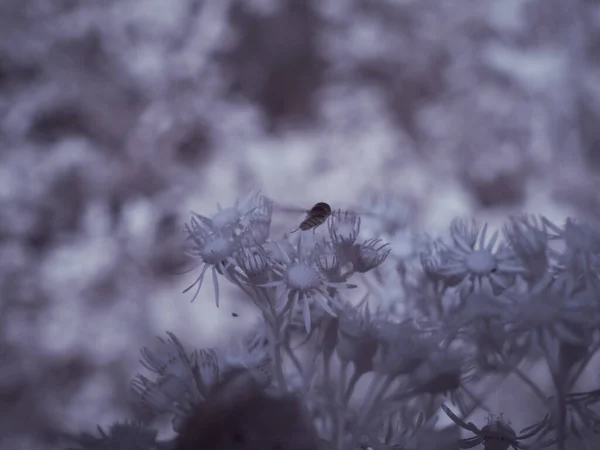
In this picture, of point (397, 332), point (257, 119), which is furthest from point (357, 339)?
point (257, 119)

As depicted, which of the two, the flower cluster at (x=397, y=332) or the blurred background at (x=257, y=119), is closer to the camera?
the flower cluster at (x=397, y=332)

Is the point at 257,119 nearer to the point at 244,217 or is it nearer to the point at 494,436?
the point at 244,217

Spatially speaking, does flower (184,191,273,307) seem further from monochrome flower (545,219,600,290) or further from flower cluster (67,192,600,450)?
monochrome flower (545,219,600,290)

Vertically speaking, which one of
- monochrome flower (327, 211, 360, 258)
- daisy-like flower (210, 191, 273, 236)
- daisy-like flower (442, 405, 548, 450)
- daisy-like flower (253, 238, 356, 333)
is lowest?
daisy-like flower (442, 405, 548, 450)

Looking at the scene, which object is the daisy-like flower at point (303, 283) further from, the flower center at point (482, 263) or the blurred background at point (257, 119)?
the blurred background at point (257, 119)

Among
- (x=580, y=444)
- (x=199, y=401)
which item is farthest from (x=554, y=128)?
(x=199, y=401)

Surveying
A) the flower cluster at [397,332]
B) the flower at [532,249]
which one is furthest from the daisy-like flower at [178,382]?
the flower at [532,249]

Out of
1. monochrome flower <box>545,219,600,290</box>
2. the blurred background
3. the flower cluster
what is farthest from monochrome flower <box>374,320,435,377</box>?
the blurred background
